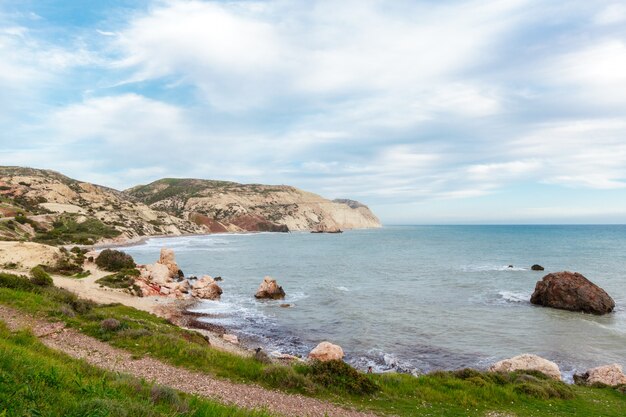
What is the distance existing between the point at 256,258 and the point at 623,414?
6543 cm

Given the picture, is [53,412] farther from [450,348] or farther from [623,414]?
[450,348]

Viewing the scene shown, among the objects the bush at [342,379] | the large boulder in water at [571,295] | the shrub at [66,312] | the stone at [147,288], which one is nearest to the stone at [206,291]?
the stone at [147,288]

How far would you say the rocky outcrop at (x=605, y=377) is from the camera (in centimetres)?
1767

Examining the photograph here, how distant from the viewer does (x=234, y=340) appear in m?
24.7

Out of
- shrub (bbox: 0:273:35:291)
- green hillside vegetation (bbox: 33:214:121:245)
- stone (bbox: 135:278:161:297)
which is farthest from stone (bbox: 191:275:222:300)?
green hillside vegetation (bbox: 33:214:121:245)

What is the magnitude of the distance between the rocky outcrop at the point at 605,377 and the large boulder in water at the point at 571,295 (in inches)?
714

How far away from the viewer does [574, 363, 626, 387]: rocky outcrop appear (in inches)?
696

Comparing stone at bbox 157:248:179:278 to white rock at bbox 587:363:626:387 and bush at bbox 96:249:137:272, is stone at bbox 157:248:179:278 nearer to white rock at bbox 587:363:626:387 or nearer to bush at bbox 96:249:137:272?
bush at bbox 96:249:137:272

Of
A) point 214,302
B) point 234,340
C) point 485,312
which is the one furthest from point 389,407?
point 214,302

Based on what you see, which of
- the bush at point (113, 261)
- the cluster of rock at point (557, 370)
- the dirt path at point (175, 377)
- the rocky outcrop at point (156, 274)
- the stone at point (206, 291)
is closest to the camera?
the dirt path at point (175, 377)

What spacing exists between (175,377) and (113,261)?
1436 inches

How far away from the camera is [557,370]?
63.1 feet

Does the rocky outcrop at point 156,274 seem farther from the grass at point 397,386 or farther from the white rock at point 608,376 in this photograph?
the white rock at point 608,376

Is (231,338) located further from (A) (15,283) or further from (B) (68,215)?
(B) (68,215)
